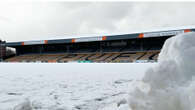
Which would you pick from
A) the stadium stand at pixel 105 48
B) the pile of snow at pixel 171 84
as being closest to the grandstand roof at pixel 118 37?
the stadium stand at pixel 105 48

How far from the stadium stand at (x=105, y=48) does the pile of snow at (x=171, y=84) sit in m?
19.5

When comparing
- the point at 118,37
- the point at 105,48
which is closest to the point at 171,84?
the point at 118,37

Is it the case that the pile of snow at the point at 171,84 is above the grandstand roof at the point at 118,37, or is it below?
below

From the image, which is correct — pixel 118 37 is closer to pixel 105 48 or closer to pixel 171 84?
pixel 105 48

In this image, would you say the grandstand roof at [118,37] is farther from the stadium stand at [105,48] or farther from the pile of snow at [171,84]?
the pile of snow at [171,84]

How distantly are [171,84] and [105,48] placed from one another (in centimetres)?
2727

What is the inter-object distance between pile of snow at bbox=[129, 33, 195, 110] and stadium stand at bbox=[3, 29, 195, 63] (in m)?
19.5

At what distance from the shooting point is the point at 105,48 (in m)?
28.2

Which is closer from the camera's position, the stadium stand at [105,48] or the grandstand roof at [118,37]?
the grandstand roof at [118,37]

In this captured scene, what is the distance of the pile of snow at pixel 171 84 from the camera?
948 mm

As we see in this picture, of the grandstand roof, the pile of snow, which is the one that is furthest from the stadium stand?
the pile of snow

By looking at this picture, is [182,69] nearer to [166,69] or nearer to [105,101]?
[166,69]

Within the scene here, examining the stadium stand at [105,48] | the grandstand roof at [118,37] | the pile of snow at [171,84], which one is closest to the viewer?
the pile of snow at [171,84]

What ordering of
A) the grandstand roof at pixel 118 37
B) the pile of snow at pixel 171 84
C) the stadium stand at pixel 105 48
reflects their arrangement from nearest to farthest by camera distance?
the pile of snow at pixel 171 84, the grandstand roof at pixel 118 37, the stadium stand at pixel 105 48
